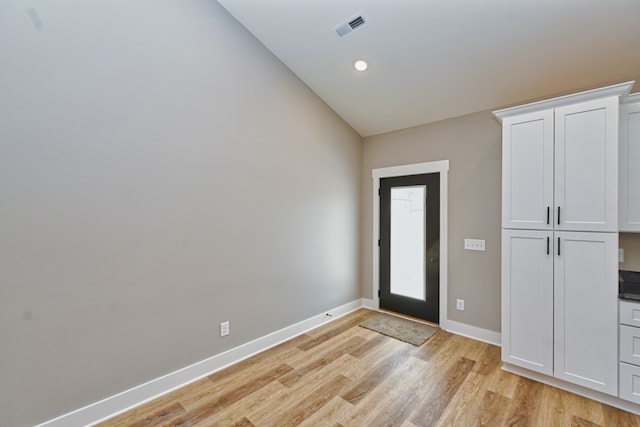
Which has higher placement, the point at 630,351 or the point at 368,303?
the point at 630,351

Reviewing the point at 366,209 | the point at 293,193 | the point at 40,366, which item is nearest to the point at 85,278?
the point at 40,366

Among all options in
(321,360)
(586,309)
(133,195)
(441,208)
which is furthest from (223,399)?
(441,208)

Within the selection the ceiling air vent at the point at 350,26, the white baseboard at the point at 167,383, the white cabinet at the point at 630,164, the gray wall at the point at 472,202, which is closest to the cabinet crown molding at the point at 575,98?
the white cabinet at the point at 630,164

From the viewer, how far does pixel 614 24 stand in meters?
2.04

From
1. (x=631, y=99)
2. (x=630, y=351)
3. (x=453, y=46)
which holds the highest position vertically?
(x=453, y=46)

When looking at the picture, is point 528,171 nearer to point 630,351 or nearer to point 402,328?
point 630,351

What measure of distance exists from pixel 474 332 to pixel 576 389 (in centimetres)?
101

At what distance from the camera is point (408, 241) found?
379 cm

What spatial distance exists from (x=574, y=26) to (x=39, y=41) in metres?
3.73

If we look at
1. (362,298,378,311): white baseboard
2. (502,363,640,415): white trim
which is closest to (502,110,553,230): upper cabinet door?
(502,363,640,415): white trim

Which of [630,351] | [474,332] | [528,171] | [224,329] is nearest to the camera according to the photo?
[630,351]

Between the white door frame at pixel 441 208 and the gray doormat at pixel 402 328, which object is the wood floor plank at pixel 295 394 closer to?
the gray doormat at pixel 402 328

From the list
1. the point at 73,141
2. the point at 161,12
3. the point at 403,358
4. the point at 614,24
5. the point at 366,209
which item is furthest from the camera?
the point at 366,209

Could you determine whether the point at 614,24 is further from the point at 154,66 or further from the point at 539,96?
the point at 154,66
